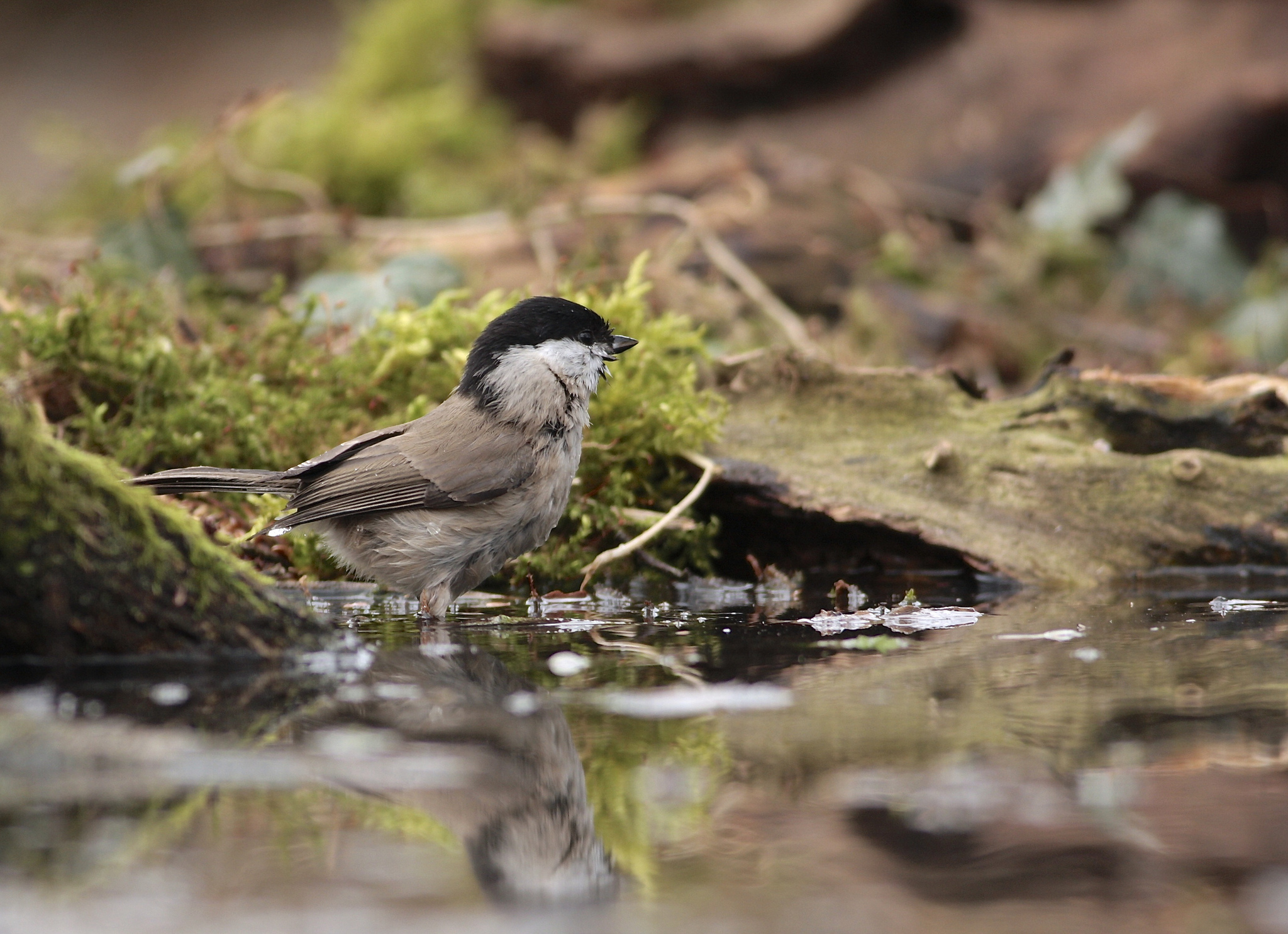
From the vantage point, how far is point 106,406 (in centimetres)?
511

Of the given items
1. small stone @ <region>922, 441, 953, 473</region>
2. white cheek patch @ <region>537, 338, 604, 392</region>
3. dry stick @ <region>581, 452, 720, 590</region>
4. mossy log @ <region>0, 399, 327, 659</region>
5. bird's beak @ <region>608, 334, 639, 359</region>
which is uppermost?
bird's beak @ <region>608, 334, 639, 359</region>

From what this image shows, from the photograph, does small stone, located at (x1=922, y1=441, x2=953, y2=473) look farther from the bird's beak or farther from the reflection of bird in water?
the reflection of bird in water

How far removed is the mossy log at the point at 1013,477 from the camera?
480 centimetres

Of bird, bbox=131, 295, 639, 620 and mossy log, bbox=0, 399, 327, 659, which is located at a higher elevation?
bird, bbox=131, 295, 639, 620

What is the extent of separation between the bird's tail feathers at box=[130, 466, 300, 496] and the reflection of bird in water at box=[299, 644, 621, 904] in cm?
125

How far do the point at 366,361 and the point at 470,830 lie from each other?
382 cm

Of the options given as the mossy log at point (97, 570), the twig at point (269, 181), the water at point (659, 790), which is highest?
the twig at point (269, 181)

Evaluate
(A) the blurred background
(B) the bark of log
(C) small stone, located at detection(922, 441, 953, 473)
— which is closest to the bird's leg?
(C) small stone, located at detection(922, 441, 953, 473)

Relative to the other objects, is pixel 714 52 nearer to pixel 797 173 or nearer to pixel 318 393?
pixel 797 173

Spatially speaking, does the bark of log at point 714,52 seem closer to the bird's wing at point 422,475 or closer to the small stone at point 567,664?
the bird's wing at point 422,475

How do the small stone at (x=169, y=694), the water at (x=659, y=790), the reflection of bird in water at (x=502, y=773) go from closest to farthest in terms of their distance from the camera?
1. the water at (x=659, y=790)
2. the reflection of bird in water at (x=502, y=773)
3. the small stone at (x=169, y=694)

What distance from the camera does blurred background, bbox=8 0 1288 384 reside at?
8102mm

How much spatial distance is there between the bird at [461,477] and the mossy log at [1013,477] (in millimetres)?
942

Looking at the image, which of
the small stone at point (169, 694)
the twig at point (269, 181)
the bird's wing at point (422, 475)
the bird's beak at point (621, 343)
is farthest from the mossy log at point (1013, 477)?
the twig at point (269, 181)
